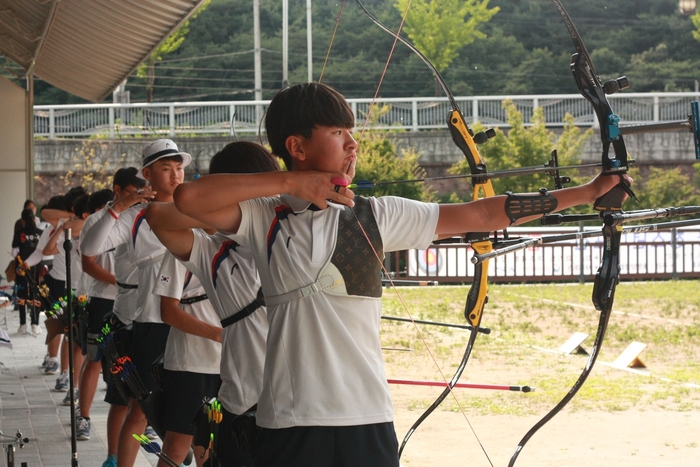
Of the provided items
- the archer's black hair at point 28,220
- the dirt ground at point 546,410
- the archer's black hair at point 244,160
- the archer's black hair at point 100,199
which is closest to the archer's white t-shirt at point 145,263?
the archer's black hair at point 244,160

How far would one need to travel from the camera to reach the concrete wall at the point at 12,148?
13.9m

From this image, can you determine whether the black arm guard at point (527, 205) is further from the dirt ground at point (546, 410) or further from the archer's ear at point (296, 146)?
the dirt ground at point (546, 410)

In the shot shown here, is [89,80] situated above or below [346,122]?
above

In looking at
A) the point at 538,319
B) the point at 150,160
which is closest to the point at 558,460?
the point at 150,160

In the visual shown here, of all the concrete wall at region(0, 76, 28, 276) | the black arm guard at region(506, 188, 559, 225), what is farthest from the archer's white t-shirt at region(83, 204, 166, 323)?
the concrete wall at region(0, 76, 28, 276)

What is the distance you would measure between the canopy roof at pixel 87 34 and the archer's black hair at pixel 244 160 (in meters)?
5.30

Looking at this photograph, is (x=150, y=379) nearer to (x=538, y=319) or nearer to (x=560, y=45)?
(x=538, y=319)

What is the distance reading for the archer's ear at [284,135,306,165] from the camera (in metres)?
1.96

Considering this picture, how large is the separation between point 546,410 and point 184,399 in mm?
3769

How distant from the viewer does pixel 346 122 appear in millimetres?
1951

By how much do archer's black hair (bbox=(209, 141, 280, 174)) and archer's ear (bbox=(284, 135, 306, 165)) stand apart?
25.3 inches

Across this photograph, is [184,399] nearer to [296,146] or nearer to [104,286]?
[296,146]

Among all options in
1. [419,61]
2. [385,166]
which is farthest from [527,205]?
[419,61]

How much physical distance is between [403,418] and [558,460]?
1.32 meters
